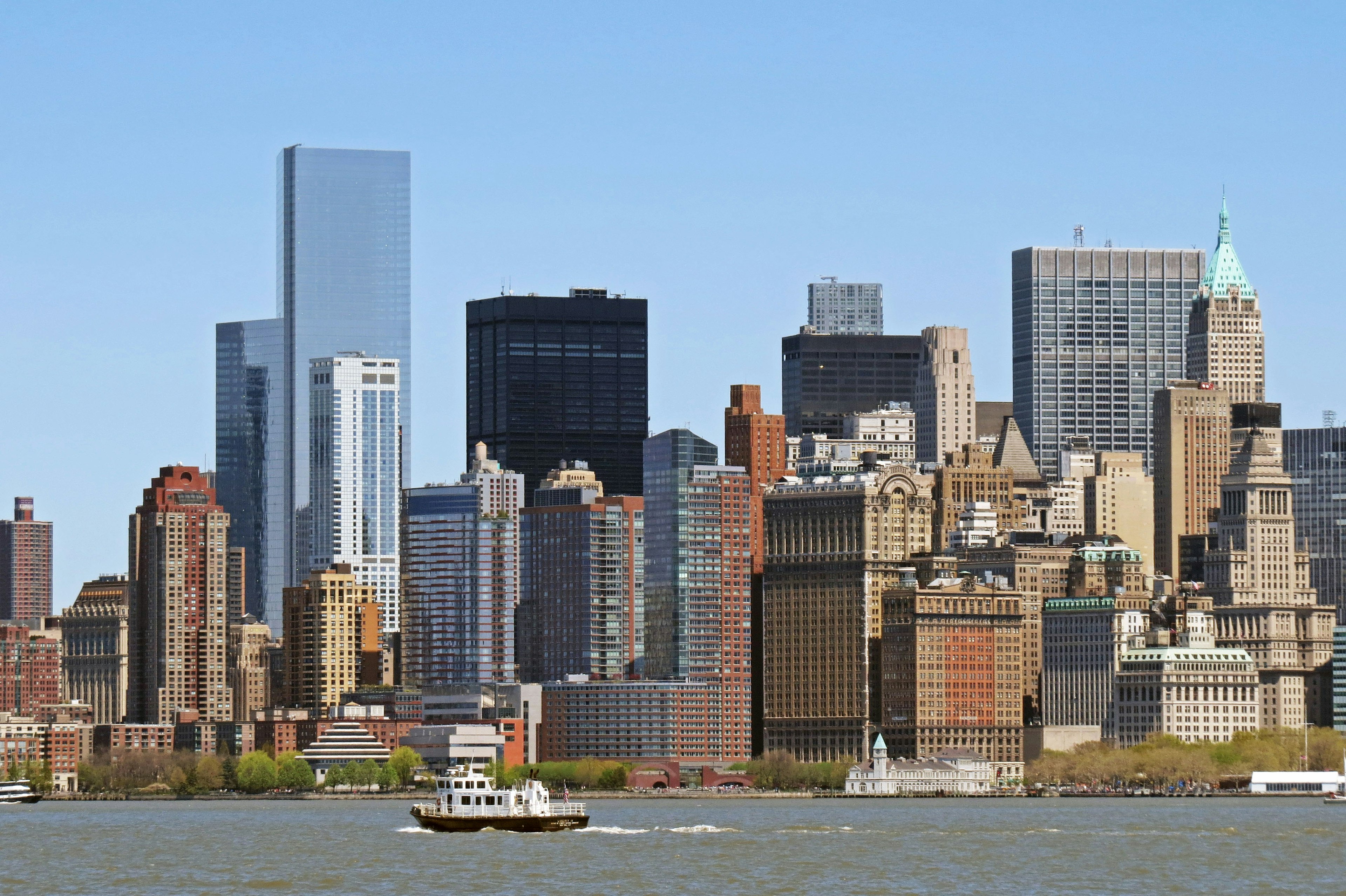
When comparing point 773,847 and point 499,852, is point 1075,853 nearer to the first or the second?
point 773,847

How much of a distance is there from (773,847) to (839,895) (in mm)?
38373

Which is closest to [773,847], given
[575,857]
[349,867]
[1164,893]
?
[575,857]

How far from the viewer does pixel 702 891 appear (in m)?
160

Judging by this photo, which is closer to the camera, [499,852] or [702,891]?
[702,891]

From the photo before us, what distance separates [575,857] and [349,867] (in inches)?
503

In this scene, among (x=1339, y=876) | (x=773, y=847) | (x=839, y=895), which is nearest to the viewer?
(x=839, y=895)

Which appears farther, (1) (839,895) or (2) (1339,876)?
(2) (1339,876)

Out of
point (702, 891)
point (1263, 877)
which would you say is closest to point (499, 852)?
point (702, 891)

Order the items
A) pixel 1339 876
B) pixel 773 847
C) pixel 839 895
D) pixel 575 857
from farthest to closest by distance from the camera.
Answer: pixel 773 847 < pixel 575 857 < pixel 1339 876 < pixel 839 895

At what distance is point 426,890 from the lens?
160000mm

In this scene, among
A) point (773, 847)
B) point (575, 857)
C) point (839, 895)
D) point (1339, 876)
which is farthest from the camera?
point (773, 847)

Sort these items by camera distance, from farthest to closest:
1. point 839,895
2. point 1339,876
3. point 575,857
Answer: point 575,857 → point 1339,876 → point 839,895

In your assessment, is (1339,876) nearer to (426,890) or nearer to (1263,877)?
(1263,877)

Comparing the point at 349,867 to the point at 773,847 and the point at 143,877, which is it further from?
the point at 773,847
